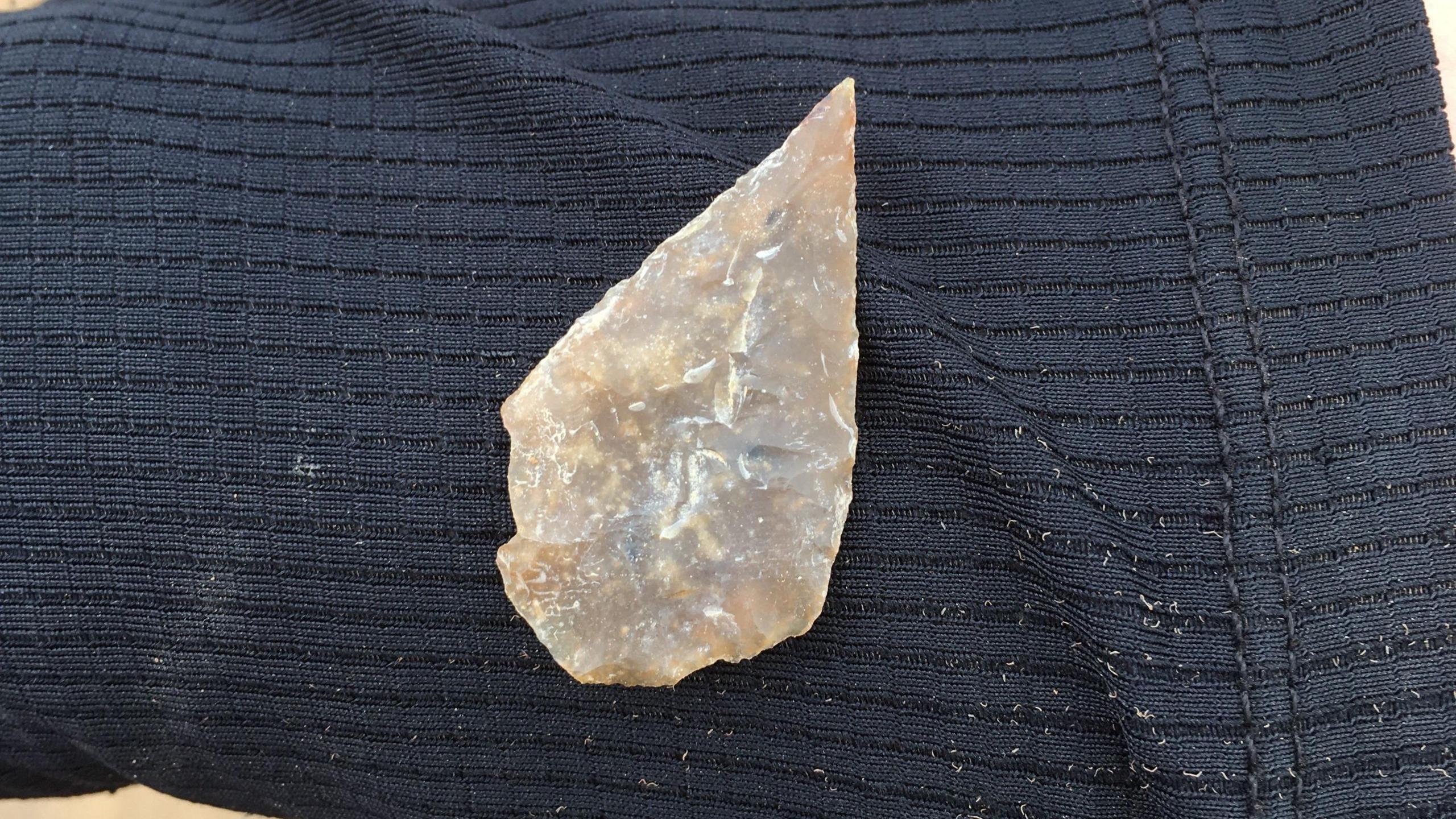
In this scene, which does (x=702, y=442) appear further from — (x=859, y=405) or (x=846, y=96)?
(x=846, y=96)

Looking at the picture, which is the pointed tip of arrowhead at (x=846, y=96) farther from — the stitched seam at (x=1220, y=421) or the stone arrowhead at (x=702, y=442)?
the stitched seam at (x=1220, y=421)

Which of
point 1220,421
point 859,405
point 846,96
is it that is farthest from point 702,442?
point 1220,421

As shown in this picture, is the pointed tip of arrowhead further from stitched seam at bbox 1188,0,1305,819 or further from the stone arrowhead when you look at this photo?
stitched seam at bbox 1188,0,1305,819

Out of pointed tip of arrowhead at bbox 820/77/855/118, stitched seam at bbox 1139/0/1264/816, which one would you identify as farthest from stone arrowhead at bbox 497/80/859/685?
stitched seam at bbox 1139/0/1264/816

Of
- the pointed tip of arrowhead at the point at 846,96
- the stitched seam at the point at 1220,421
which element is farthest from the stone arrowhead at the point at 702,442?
the stitched seam at the point at 1220,421

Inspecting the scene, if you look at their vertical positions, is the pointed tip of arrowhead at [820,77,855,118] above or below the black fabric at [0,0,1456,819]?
above

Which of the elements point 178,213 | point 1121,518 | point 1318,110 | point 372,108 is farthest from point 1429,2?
point 178,213
